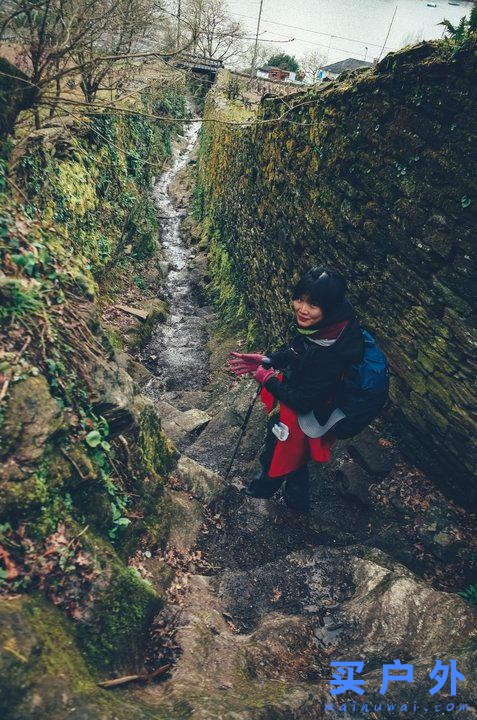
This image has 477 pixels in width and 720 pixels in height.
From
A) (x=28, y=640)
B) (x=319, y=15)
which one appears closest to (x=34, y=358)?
(x=28, y=640)

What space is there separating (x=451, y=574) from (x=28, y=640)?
3.66 meters

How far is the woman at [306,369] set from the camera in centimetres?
314

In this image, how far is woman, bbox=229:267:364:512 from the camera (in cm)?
314

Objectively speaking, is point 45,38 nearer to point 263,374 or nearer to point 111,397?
point 111,397

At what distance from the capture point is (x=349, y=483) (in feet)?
14.9

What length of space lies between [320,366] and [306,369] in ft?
0.47

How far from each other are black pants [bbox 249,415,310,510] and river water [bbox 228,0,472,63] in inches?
3830

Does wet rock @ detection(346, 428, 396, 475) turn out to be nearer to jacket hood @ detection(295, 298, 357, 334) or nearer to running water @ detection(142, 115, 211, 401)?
jacket hood @ detection(295, 298, 357, 334)

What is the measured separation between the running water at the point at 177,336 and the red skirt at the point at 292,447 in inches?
136

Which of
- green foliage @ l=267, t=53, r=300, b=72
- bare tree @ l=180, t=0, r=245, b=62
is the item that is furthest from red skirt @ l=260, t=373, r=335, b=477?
green foliage @ l=267, t=53, r=300, b=72

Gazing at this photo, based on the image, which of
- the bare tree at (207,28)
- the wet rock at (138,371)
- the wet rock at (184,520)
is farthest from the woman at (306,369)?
the bare tree at (207,28)

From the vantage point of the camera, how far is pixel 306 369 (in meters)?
3.33

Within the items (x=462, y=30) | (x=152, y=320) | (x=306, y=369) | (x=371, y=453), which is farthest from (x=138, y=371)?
(x=462, y=30)

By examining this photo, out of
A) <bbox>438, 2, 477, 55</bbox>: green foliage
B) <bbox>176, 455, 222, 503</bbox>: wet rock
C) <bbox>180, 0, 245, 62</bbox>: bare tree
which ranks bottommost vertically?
<bbox>176, 455, 222, 503</bbox>: wet rock
